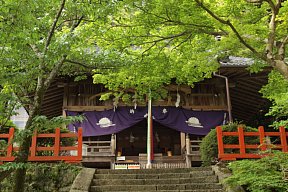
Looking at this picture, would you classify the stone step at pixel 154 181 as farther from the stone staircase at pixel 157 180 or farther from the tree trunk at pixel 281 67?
the tree trunk at pixel 281 67

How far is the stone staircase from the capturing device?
8.04 m

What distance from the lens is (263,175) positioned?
23.2 feet

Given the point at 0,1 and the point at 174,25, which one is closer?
the point at 0,1

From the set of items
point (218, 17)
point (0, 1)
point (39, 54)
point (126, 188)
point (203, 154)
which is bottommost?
point (126, 188)

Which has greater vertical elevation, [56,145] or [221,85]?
[221,85]

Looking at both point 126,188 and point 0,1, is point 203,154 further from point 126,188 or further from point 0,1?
point 0,1

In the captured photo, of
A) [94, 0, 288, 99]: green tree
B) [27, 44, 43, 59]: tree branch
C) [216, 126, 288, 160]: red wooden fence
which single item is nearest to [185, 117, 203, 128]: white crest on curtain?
[94, 0, 288, 99]: green tree

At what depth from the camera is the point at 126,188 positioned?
8.05m

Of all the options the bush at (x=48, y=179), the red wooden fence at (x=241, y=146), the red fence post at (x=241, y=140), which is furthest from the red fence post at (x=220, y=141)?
the bush at (x=48, y=179)

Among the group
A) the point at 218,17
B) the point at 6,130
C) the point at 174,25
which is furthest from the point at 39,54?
the point at 6,130

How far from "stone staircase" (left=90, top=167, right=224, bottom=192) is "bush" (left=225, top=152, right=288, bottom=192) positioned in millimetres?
775

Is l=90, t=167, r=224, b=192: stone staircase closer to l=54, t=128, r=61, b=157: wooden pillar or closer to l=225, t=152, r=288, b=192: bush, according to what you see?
l=225, t=152, r=288, b=192: bush

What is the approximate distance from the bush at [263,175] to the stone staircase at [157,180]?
0.78 meters

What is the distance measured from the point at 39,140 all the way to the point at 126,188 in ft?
10.9
